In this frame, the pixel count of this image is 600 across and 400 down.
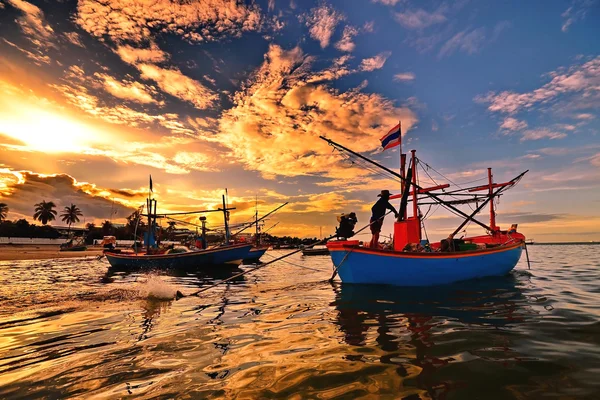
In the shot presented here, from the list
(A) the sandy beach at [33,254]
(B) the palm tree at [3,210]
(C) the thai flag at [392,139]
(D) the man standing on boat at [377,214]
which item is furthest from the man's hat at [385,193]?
(B) the palm tree at [3,210]

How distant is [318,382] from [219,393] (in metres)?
1.36

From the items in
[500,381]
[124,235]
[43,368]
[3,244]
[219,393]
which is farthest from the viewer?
[124,235]

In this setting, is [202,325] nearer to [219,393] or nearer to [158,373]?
[158,373]

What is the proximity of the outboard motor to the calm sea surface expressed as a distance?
3702 millimetres

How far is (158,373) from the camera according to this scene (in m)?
4.64

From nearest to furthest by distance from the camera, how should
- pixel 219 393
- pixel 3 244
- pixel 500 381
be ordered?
pixel 219 393
pixel 500 381
pixel 3 244

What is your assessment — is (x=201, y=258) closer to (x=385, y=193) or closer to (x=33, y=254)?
(x=385, y=193)

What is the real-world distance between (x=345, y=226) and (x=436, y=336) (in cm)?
769

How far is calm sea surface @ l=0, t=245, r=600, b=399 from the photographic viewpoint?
13.6 feet

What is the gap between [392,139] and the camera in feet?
56.5

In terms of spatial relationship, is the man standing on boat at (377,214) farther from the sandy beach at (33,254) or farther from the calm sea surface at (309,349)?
the sandy beach at (33,254)

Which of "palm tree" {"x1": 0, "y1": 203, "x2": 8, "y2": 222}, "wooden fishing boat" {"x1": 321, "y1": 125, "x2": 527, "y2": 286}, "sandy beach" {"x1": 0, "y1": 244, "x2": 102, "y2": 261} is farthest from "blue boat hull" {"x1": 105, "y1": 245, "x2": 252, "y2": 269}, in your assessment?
"palm tree" {"x1": 0, "y1": 203, "x2": 8, "y2": 222}

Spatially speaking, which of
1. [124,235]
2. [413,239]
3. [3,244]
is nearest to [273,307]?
[413,239]

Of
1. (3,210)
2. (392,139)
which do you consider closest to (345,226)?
(392,139)
